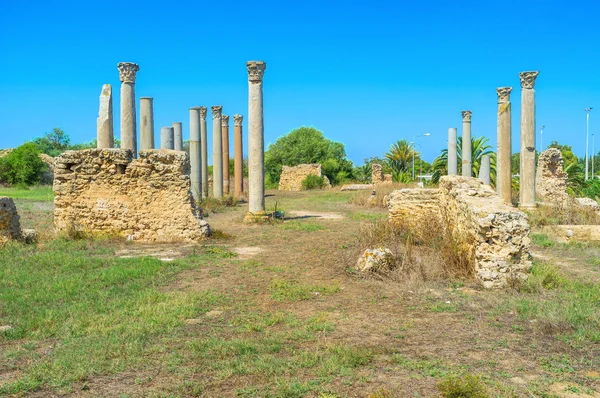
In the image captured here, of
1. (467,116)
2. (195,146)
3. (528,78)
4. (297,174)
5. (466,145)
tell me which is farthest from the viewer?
(297,174)

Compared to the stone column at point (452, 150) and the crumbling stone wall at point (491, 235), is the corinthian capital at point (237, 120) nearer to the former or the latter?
the stone column at point (452, 150)

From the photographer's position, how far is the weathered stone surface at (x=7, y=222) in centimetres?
1193

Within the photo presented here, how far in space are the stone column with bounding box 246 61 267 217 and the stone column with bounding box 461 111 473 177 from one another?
10.4 metres

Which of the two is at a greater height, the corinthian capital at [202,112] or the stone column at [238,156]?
the corinthian capital at [202,112]

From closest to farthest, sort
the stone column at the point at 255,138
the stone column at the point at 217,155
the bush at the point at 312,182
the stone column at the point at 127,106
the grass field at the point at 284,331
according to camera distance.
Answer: the grass field at the point at 284,331, the stone column at the point at 127,106, the stone column at the point at 255,138, the stone column at the point at 217,155, the bush at the point at 312,182

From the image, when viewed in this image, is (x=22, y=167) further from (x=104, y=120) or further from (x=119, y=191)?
(x=119, y=191)

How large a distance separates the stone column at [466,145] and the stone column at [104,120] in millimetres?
14926

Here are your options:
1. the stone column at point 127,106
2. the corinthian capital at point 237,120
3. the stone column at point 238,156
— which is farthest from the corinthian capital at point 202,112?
the stone column at point 127,106

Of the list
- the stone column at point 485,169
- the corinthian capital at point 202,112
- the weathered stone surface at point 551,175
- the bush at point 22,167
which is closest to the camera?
the stone column at point 485,169

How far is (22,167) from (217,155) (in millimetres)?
18412

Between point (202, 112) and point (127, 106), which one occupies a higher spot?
point (202, 112)

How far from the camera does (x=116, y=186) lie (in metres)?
14.0

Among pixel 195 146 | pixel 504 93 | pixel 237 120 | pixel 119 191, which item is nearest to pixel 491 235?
pixel 119 191

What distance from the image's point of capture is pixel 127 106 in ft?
53.6
